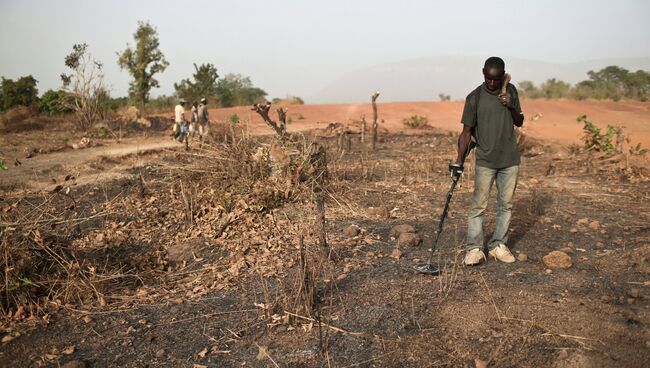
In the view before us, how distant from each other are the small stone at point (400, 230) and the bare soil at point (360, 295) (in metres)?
0.11

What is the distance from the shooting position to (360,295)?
370cm

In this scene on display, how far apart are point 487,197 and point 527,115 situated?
59.3 ft

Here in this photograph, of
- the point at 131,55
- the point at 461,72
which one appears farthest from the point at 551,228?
the point at 461,72

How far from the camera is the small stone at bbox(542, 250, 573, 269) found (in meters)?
4.13

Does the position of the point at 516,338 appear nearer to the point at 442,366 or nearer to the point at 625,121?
the point at 442,366

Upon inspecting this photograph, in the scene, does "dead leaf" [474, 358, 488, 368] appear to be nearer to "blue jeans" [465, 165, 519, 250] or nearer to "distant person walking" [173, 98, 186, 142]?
"blue jeans" [465, 165, 519, 250]

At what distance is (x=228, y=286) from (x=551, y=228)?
10.8 ft

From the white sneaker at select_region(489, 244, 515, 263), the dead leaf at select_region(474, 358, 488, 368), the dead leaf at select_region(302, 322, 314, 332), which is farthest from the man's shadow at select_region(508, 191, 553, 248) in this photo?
the dead leaf at select_region(302, 322, 314, 332)

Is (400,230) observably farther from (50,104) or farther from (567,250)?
(50,104)

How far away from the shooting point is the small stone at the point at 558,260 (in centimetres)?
413

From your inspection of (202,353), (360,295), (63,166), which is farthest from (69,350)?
(63,166)

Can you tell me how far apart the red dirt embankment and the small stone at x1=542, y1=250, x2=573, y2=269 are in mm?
10696

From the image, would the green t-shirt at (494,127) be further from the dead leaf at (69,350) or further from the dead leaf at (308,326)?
the dead leaf at (69,350)

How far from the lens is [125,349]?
10.3 ft
